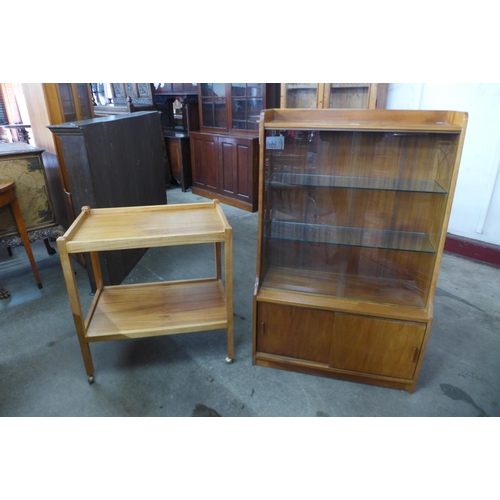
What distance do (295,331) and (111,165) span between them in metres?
1.74

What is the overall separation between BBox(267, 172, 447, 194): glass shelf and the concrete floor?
0.97 m

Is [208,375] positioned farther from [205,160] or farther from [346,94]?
[205,160]

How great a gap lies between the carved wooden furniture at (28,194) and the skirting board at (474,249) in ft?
10.8

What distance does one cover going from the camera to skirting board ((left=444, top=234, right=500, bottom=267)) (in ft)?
9.72

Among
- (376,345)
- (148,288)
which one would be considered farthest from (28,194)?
(376,345)

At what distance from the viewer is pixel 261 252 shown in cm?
178

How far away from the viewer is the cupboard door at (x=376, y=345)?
5.40 feet

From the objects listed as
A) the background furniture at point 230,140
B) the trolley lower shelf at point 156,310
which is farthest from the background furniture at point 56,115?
the background furniture at point 230,140

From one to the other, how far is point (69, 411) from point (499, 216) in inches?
128

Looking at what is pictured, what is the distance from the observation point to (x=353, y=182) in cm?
172

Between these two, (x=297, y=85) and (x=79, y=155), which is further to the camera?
(x=297, y=85)

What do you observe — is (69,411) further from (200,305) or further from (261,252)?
(261,252)

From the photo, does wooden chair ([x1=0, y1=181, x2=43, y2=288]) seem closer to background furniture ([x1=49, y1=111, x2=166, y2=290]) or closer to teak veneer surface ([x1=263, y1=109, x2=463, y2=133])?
background furniture ([x1=49, y1=111, x2=166, y2=290])

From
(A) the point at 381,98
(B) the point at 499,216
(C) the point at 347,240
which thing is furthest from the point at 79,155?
(B) the point at 499,216
